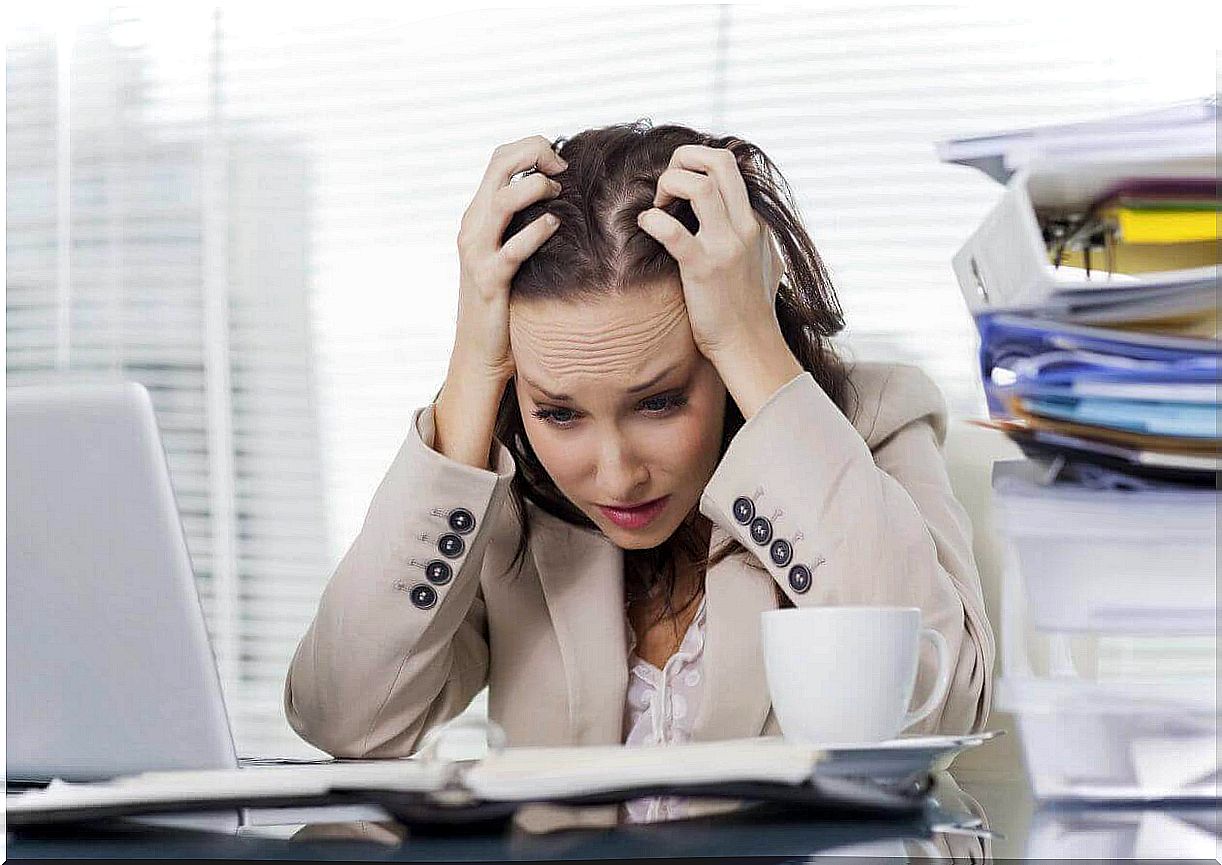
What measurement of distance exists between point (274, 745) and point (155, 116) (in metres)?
1.67

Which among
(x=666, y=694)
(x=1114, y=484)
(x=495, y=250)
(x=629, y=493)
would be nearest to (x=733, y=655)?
(x=666, y=694)

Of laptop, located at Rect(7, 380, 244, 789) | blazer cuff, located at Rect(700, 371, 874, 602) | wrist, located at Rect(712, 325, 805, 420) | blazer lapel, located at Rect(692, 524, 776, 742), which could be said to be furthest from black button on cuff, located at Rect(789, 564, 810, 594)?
laptop, located at Rect(7, 380, 244, 789)

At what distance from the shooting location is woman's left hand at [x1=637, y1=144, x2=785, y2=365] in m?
1.09

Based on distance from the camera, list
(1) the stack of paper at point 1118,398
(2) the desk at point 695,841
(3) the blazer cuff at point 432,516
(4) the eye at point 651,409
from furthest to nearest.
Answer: (4) the eye at point 651,409 → (3) the blazer cuff at point 432,516 → (1) the stack of paper at point 1118,398 → (2) the desk at point 695,841

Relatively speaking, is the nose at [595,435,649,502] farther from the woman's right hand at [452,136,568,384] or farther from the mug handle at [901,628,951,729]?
the mug handle at [901,628,951,729]

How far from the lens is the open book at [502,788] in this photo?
57 centimetres

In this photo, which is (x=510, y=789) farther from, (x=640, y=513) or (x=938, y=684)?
(x=640, y=513)

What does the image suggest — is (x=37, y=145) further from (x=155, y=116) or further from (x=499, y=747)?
(x=499, y=747)

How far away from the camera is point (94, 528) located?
713mm

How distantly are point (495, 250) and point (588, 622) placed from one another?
373mm

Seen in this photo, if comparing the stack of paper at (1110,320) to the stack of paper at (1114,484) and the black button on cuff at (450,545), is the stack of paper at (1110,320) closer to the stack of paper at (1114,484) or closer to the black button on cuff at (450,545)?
the stack of paper at (1114,484)

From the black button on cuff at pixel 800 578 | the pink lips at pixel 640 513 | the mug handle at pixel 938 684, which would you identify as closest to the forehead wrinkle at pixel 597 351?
the pink lips at pixel 640 513

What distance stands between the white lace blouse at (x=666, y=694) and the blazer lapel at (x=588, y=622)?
0.03 meters

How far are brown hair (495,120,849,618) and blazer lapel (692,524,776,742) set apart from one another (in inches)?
0.9
